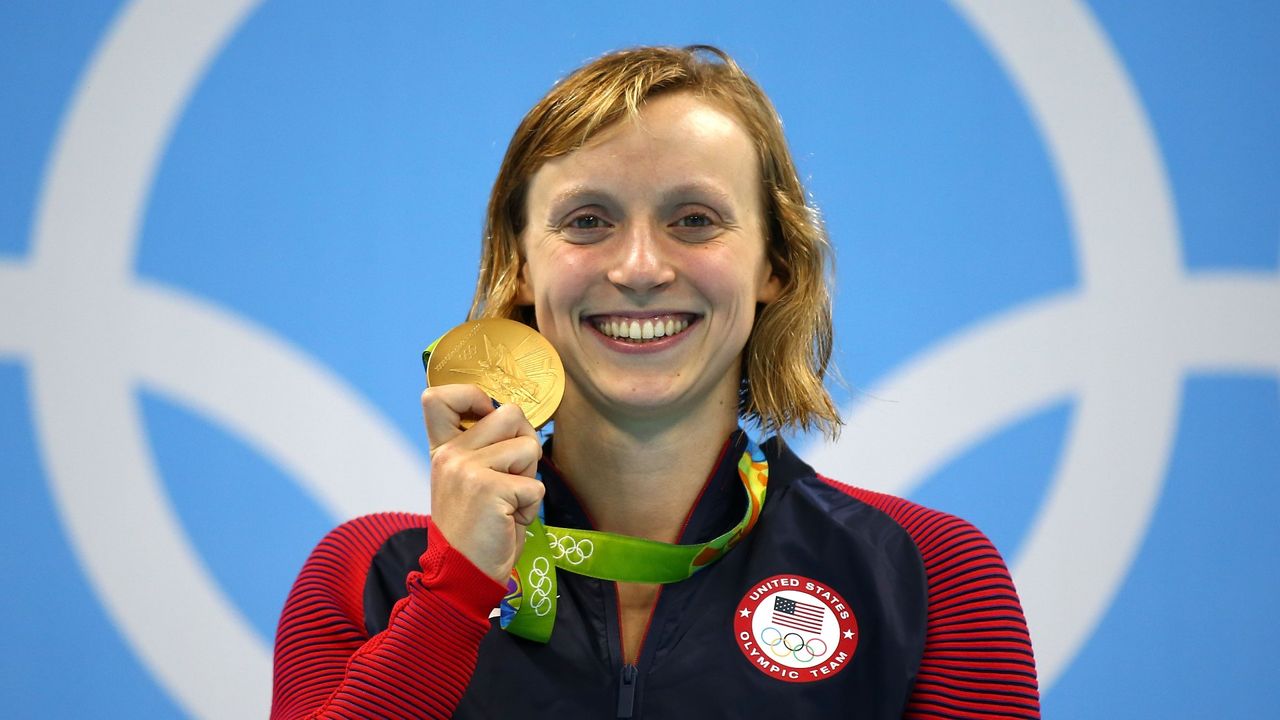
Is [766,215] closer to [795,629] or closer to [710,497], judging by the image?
[710,497]

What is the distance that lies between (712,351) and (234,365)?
44.2 inches

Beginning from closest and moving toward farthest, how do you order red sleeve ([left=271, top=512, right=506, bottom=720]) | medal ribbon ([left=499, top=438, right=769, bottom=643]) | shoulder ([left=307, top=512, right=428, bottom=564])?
red sleeve ([left=271, top=512, right=506, bottom=720])
medal ribbon ([left=499, top=438, right=769, bottom=643])
shoulder ([left=307, top=512, right=428, bottom=564])

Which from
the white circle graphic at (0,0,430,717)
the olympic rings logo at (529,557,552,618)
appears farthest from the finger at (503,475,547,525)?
the white circle graphic at (0,0,430,717)

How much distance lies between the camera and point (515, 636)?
121 centimetres

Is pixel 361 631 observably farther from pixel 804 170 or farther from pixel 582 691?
pixel 804 170

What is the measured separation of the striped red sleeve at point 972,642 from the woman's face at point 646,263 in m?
0.32

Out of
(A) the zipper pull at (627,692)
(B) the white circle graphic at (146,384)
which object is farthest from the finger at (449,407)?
(B) the white circle graphic at (146,384)

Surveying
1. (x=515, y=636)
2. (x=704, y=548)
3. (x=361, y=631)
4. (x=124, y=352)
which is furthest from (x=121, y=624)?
(x=704, y=548)

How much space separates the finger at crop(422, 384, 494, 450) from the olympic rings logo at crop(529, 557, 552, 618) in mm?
175

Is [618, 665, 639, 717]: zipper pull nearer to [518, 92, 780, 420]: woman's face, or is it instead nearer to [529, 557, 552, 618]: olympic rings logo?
[529, 557, 552, 618]: olympic rings logo

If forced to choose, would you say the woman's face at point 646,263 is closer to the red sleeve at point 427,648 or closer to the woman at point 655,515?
the woman at point 655,515

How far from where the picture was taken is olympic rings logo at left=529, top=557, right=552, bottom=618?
47.6 inches

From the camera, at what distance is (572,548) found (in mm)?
1256

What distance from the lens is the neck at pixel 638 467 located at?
1291 mm
